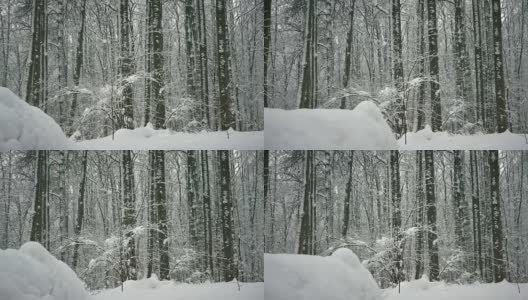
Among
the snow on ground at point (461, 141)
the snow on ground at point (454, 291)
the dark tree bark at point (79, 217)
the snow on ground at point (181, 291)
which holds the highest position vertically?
the snow on ground at point (461, 141)

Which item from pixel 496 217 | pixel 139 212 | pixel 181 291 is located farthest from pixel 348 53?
pixel 181 291

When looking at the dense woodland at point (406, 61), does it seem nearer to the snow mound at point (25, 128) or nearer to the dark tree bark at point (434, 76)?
the dark tree bark at point (434, 76)

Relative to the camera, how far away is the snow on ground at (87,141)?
2604 mm

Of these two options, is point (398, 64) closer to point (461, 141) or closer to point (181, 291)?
point (461, 141)

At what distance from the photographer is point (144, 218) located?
108 inches

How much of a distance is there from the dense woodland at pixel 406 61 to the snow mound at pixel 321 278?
30.4 inches

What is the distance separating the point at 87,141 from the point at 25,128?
0.30m

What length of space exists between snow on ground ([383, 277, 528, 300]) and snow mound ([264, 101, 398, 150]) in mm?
767

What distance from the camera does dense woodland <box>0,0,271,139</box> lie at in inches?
105

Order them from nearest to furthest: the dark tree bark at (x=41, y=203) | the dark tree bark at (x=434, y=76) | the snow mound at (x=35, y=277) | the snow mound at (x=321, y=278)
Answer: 1. the snow mound at (x=35, y=277)
2. the dark tree bark at (x=41, y=203)
3. the snow mound at (x=321, y=278)
4. the dark tree bark at (x=434, y=76)

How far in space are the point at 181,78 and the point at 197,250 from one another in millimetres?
917

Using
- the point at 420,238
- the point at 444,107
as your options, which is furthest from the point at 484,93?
the point at 420,238

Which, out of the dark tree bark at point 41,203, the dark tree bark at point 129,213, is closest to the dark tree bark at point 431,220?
the dark tree bark at point 129,213

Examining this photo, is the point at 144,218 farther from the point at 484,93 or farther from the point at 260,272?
the point at 484,93
